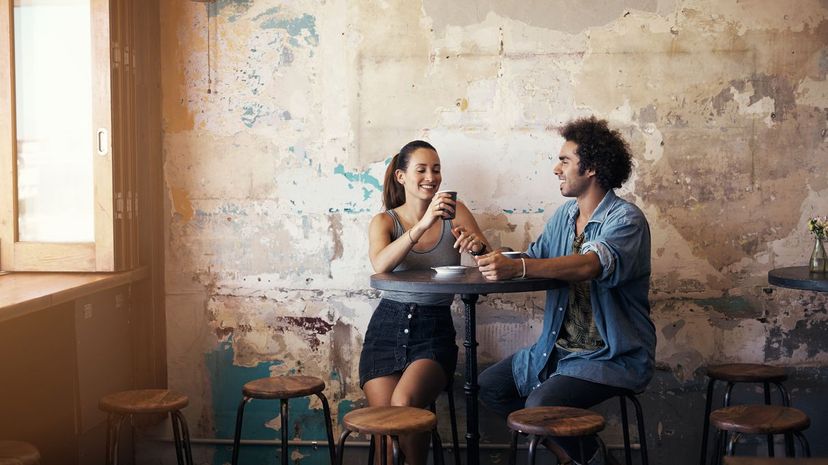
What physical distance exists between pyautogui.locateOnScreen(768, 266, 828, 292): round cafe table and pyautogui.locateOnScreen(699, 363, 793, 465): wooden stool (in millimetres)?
457

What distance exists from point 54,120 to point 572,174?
7.80ft

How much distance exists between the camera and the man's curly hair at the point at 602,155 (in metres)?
3.53

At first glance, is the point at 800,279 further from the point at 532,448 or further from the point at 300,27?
the point at 300,27

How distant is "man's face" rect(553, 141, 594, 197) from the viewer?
356 cm

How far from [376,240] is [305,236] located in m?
0.59

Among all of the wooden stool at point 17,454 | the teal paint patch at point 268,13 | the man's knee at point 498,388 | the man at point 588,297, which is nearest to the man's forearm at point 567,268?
the man at point 588,297

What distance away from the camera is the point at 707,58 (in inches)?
164

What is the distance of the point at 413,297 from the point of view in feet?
12.5

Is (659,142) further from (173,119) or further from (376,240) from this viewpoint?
(173,119)

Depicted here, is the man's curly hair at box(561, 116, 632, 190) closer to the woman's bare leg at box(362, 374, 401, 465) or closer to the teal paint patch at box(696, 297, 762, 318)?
the teal paint patch at box(696, 297, 762, 318)

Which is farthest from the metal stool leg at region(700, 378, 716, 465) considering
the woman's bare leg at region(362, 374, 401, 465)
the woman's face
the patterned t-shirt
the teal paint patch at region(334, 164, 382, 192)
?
the teal paint patch at region(334, 164, 382, 192)

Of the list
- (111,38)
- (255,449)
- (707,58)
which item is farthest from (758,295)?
(111,38)

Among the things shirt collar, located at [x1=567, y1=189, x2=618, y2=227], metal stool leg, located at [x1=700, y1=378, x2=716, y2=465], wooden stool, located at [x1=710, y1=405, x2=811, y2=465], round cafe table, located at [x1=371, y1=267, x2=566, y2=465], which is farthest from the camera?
metal stool leg, located at [x1=700, y1=378, x2=716, y2=465]

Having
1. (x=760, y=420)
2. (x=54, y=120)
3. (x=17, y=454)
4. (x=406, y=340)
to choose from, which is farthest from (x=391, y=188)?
(x=17, y=454)
